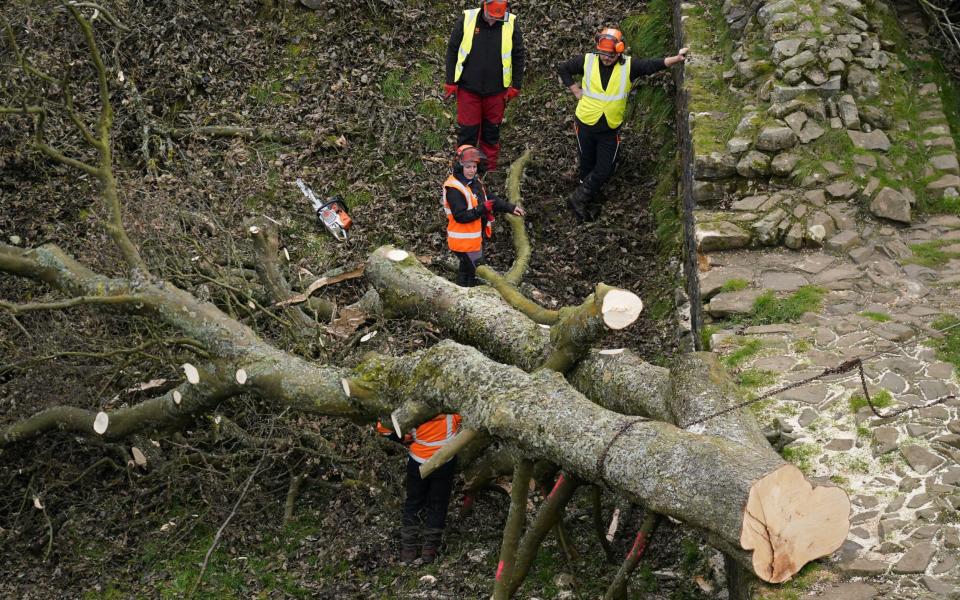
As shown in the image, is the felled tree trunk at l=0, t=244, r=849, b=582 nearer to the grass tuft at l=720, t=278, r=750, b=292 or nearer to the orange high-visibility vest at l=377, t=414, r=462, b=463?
the orange high-visibility vest at l=377, t=414, r=462, b=463

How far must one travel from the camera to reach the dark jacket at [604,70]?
9.12 m

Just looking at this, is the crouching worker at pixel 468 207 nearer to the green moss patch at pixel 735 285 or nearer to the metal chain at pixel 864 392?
the green moss patch at pixel 735 285

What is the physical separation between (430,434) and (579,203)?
383 centimetres

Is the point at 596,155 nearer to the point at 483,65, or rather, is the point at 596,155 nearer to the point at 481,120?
the point at 481,120

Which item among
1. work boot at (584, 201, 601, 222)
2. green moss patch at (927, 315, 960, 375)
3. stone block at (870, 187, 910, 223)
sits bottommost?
work boot at (584, 201, 601, 222)

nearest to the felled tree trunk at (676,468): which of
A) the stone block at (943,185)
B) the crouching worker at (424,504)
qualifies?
the crouching worker at (424,504)

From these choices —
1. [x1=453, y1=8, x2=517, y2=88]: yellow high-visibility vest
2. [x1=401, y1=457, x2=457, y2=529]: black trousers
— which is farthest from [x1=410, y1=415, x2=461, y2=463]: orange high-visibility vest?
[x1=453, y1=8, x2=517, y2=88]: yellow high-visibility vest

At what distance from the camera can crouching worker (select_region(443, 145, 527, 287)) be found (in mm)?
8180

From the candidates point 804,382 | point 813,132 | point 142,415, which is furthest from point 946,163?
point 142,415

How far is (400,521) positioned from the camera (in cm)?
721

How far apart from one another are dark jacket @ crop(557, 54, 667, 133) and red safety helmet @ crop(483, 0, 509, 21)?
0.75 metres

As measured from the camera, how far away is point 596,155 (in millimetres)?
9641

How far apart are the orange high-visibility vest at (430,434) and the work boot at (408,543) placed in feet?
1.89

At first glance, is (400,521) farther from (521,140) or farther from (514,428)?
(521,140)
